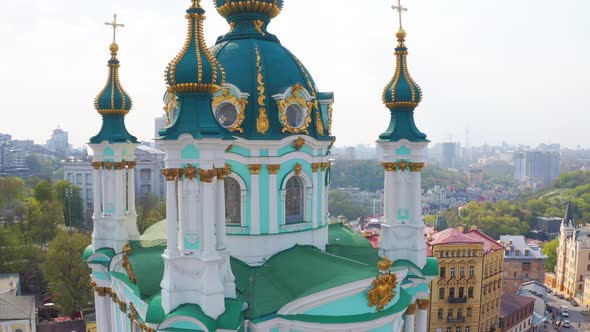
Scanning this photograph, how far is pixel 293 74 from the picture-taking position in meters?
14.2

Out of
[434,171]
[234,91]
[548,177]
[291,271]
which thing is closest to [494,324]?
[291,271]

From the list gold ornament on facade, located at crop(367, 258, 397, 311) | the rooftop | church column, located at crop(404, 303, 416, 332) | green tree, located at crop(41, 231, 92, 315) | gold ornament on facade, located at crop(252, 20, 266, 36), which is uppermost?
gold ornament on facade, located at crop(252, 20, 266, 36)

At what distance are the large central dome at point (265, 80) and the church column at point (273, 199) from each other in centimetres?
90

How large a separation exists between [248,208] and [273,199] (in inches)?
29.0

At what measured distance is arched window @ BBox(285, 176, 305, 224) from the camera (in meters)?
14.4

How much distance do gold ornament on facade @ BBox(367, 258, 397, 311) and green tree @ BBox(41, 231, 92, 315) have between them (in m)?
22.5

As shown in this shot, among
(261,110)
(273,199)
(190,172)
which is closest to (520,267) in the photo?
(273,199)

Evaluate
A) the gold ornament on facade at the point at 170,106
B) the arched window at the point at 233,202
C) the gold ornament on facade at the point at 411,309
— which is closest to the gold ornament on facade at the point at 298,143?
the arched window at the point at 233,202

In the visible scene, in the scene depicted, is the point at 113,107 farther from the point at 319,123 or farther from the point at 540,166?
the point at 540,166

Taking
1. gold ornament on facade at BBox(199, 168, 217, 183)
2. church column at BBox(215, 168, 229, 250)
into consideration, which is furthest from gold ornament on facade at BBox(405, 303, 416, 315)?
Result: gold ornament on facade at BBox(199, 168, 217, 183)

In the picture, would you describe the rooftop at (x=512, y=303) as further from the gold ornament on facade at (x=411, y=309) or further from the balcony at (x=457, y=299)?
the gold ornament on facade at (x=411, y=309)

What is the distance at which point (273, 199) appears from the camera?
44.5 feet

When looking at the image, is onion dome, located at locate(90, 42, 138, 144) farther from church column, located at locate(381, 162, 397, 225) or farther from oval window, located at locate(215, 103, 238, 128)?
church column, located at locate(381, 162, 397, 225)

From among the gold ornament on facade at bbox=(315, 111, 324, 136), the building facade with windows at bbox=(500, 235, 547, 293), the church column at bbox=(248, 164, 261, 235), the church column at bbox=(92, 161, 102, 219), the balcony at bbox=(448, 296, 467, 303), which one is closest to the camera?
the church column at bbox=(248, 164, 261, 235)
